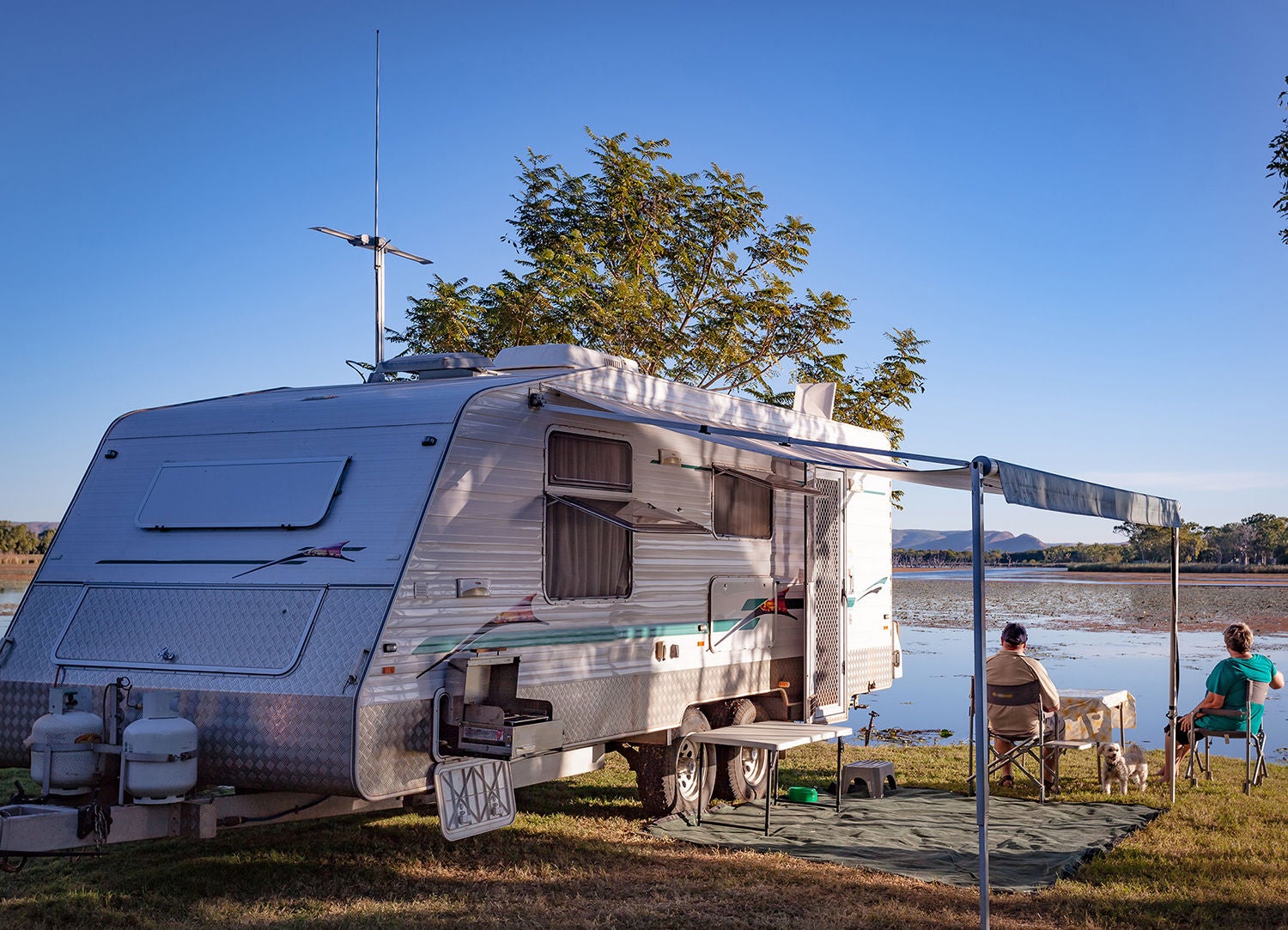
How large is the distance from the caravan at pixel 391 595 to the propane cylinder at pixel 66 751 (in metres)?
0.01

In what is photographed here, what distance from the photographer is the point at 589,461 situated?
7223 mm

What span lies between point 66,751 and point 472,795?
6.13 feet

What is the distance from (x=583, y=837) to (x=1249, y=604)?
130ft

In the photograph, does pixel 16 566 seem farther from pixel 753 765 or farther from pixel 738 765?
pixel 738 765

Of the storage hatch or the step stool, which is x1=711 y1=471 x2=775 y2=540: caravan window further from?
the storage hatch

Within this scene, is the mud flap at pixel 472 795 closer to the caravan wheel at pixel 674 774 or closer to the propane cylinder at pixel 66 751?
the propane cylinder at pixel 66 751

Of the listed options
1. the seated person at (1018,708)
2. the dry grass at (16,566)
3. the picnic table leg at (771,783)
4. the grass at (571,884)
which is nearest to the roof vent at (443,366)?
the grass at (571,884)

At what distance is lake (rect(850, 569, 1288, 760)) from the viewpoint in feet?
59.3

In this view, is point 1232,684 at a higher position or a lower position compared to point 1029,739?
higher

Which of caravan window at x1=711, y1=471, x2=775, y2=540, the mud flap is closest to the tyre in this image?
caravan window at x1=711, y1=471, x2=775, y2=540

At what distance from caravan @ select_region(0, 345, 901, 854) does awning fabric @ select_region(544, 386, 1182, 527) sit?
0.05 meters

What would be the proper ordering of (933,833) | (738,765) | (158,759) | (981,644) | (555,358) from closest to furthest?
(158,759) < (981,644) < (555,358) < (933,833) < (738,765)

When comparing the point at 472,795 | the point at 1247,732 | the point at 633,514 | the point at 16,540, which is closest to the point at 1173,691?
the point at 1247,732

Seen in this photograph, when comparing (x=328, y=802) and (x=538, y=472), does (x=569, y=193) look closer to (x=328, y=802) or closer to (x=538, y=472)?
(x=538, y=472)
